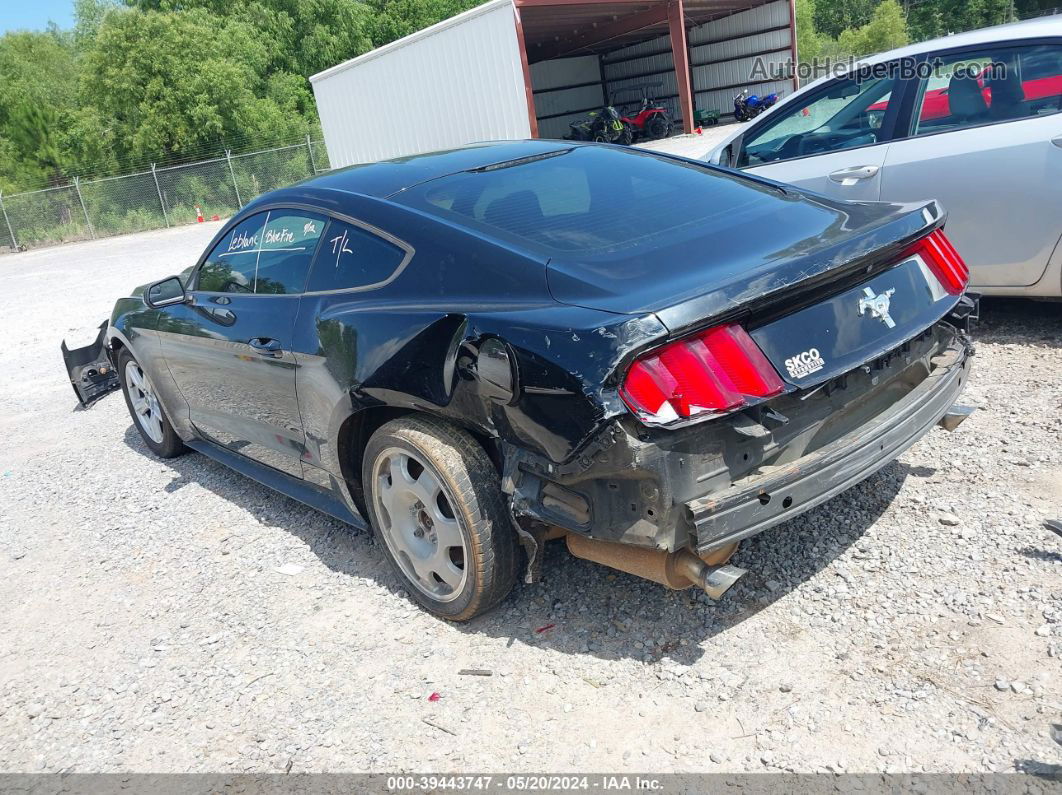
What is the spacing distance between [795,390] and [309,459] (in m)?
2.07

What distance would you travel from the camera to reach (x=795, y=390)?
2.52 m

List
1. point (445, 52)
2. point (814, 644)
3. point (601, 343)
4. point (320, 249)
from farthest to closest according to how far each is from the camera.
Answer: point (445, 52), point (320, 249), point (814, 644), point (601, 343)

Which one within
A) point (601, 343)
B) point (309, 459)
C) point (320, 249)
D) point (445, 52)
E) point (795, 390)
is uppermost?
point (445, 52)

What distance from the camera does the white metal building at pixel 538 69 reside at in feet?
75.1

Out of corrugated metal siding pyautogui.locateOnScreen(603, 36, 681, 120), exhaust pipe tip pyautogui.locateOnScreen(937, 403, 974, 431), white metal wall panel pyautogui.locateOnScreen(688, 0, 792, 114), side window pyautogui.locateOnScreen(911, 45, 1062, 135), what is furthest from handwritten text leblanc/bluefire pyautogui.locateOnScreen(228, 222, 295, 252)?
corrugated metal siding pyautogui.locateOnScreen(603, 36, 681, 120)

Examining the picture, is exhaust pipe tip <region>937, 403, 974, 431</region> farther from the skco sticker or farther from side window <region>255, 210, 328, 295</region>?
side window <region>255, 210, 328, 295</region>

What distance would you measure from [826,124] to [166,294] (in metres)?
4.09

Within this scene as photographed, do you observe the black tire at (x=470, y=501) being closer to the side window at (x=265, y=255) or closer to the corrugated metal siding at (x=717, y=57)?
the side window at (x=265, y=255)

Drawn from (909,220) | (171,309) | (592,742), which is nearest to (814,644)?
(592,742)

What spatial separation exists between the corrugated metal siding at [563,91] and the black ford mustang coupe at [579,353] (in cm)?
3394

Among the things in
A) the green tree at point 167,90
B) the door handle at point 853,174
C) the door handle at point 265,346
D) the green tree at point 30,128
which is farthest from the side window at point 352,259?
the green tree at point 30,128

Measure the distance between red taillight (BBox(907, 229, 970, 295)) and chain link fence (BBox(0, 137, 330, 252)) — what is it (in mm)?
28435

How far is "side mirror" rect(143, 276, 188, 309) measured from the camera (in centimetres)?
445

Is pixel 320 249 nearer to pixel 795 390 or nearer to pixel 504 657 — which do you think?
pixel 504 657
